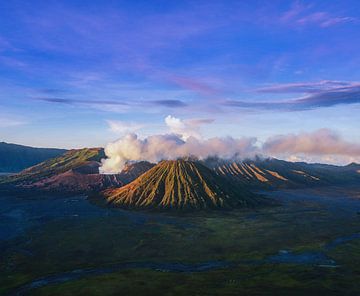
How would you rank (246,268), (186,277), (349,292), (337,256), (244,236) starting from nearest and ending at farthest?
(349,292) < (186,277) < (246,268) < (337,256) < (244,236)

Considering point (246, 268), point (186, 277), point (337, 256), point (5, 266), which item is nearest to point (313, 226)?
point (337, 256)

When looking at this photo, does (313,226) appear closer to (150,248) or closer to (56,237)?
(150,248)

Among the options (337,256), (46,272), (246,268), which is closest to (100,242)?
(46,272)

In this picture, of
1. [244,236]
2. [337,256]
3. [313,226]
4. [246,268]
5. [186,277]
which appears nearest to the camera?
[186,277]

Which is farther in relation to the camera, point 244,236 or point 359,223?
point 359,223

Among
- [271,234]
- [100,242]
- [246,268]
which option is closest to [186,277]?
[246,268]

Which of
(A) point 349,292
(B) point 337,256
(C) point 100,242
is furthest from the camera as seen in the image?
(C) point 100,242

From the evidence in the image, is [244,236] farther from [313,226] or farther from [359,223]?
[359,223]

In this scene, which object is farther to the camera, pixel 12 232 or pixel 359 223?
pixel 359 223

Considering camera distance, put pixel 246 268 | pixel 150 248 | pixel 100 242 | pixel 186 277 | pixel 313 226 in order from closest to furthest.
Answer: pixel 186 277, pixel 246 268, pixel 150 248, pixel 100 242, pixel 313 226
